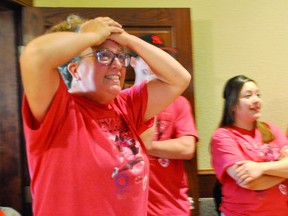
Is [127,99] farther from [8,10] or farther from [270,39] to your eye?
[270,39]

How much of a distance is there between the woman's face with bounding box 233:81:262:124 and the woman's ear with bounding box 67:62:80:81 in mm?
1069

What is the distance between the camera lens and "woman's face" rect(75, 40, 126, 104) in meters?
0.92

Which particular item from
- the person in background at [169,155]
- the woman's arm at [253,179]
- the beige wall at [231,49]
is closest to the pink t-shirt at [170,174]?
the person in background at [169,155]

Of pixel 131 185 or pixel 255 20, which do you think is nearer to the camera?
pixel 131 185

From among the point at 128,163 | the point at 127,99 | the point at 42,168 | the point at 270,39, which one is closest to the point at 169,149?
the point at 127,99

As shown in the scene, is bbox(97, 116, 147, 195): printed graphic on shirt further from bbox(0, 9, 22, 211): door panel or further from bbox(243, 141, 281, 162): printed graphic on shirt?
bbox(0, 9, 22, 211): door panel

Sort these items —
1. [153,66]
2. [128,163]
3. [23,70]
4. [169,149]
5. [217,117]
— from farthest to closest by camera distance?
[217,117] → [169,149] → [153,66] → [128,163] → [23,70]

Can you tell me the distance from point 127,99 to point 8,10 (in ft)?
4.96

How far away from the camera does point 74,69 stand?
0.95 m

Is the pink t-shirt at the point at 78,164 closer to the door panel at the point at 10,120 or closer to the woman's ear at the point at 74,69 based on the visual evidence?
the woman's ear at the point at 74,69

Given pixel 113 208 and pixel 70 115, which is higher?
pixel 70 115

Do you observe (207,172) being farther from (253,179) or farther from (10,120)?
(10,120)

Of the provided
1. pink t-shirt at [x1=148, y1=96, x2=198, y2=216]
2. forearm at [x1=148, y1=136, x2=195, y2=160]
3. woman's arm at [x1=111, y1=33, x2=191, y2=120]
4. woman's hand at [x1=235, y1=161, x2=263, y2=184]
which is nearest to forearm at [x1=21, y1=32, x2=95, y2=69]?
woman's arm at [x1=111, y1=33, x2=191, y2=120]

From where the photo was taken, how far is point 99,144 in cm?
87
